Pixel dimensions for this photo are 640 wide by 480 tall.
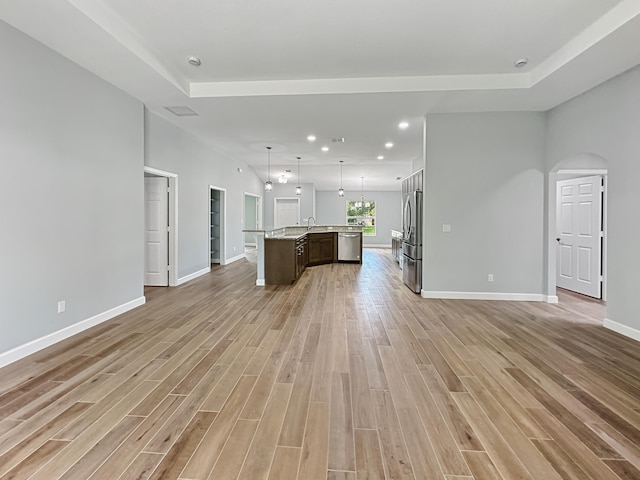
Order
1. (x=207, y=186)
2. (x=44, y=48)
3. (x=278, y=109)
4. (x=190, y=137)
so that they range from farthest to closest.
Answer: (x=207, y=186), (x=190, y=137), (x=278, y=109), (x=44, y=48)

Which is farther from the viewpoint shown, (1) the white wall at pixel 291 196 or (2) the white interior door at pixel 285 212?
(2) the white interior door at pixel 285 212

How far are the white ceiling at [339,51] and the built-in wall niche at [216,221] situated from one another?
314 cm

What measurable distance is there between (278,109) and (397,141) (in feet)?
9.89

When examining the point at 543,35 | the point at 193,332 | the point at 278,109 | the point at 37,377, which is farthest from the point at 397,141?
the point at 37,377

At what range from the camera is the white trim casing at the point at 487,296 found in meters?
5.02

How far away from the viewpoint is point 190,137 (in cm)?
648

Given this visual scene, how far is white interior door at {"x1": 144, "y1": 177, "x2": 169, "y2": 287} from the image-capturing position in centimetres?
591

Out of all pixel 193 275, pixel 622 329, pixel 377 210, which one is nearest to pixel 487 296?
pixel 622 329

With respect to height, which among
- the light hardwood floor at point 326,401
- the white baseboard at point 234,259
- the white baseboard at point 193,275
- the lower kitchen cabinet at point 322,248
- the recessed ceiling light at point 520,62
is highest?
the recessed ceiling light at point 520,62

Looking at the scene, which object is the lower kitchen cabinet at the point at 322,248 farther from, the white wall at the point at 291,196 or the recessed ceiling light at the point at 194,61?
the recessed ceiling light at the point at 194,61

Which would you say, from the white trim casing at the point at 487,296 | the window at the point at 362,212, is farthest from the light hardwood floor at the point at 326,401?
the window at the point at 362,212

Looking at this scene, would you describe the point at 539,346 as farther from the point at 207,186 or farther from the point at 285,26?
the point at 207,186

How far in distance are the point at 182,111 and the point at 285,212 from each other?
8.12 meters

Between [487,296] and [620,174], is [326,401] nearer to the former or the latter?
[487,296]
